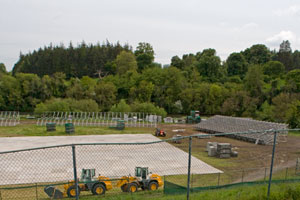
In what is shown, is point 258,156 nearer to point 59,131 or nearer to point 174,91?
point 59,131

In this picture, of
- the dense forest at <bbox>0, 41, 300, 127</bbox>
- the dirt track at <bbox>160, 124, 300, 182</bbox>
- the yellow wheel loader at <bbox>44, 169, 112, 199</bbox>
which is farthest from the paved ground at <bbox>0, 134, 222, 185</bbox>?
the dense forest at <bbox>0, 41, 300, 127</bbox>

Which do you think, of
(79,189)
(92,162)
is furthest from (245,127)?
(79,189)

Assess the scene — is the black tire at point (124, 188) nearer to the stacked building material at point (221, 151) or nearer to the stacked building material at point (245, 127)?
the stacked building material at point (221, 151)

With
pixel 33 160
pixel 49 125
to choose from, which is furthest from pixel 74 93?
pixel 33 160

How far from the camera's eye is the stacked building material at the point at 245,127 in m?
24.8

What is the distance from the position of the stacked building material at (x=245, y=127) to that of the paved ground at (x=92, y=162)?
890cm

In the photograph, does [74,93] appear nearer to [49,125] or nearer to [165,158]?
[49,125]

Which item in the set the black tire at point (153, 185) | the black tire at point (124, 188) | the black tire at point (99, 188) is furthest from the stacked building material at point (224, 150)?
the black tire at point (99, 188)

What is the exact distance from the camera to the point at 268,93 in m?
55.0

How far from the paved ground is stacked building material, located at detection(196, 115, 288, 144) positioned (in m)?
8.90

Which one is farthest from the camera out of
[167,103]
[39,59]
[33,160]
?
[39,59]

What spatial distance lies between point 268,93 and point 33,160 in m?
52.7

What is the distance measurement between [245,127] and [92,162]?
1911 cm

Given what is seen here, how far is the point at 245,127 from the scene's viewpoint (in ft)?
92.6
